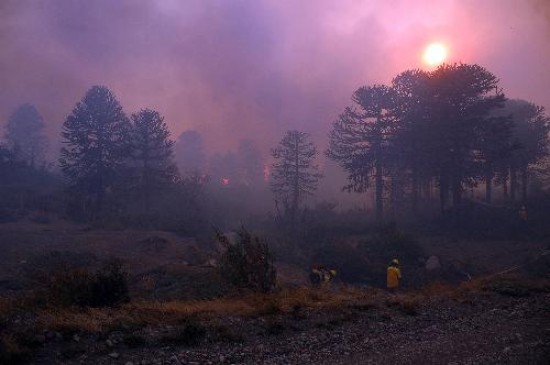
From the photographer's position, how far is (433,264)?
22453 millimetres

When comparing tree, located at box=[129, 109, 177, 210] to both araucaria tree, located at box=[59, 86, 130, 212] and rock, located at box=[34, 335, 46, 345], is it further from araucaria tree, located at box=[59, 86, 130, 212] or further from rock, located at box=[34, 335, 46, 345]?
rock, located at box=[34, 335, 46, 345]

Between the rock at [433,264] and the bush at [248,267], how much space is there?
1237cm

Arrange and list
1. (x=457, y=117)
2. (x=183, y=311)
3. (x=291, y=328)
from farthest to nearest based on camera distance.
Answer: (x=457, y=117) < (x=183, y=311) < (x=291, y=328)

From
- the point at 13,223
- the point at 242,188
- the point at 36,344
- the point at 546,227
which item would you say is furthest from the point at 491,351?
the point at 242,188

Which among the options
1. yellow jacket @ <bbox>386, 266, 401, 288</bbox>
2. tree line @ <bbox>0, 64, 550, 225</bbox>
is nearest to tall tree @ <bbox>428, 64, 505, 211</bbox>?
tree line @ <bbox>0, 64, 550, 225</bbox>

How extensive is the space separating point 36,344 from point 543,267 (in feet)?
65.2

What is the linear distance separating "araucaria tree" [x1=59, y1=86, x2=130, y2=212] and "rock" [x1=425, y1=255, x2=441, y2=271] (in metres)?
26.1

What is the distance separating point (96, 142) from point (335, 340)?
114 feet

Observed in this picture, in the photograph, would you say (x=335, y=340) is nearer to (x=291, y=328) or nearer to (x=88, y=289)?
(x=291, y=328)

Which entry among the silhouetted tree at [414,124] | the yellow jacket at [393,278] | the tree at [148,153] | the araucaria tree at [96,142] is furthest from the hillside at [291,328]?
the tree at [148,153]

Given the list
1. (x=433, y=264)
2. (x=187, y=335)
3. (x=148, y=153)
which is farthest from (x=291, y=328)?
(x=148, y=153)

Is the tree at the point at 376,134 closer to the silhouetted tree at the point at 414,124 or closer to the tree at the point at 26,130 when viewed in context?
the silhouetted tree at the point at 414,124

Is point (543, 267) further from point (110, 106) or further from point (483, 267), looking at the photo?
point (110, 106)

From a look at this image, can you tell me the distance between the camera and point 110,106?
3916cm
